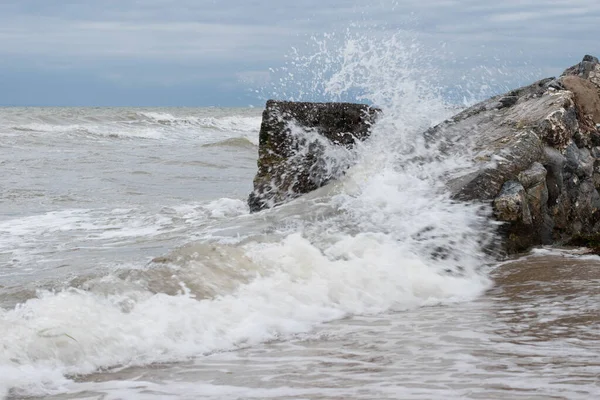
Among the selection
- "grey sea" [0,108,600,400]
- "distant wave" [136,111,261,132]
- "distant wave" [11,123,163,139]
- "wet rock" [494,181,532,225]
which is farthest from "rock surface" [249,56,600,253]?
"distant wave" [136,111,261,132]

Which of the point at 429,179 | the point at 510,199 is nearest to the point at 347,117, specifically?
the point at 429,179

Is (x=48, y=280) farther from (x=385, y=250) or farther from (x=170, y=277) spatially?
(x=385, y=250)

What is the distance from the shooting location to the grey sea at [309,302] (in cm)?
342

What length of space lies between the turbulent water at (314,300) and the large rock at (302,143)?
0.56ft

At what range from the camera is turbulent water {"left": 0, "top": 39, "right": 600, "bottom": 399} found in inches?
135

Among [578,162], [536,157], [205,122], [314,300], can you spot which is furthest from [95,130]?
[314,300]

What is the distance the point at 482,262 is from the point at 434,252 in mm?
393

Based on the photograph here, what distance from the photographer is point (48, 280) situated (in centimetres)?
530

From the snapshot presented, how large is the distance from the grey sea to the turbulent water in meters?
0.01

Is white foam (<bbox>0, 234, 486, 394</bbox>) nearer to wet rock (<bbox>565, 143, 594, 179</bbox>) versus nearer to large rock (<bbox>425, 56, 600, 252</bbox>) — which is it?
large rock (<bbox>425, 56, 600, 252</bbox>)

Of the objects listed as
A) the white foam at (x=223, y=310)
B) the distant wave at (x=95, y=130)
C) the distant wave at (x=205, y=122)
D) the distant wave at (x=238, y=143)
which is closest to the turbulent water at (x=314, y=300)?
the white foam at (x=223, y=310)

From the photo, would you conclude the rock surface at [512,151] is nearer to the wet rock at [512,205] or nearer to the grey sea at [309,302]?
the wet rock at [512,205]

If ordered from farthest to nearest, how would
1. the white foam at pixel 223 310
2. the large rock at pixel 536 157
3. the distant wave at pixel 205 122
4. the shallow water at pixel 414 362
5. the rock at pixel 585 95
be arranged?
1. the distant wave at pixel 205 122
2. the rock at pixel 585 95
3. the large rock at pixel 536 157
4. the white foam at pixel 223 310
5. the shallow water at pixel 414 362

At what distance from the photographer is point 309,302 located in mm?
4824
